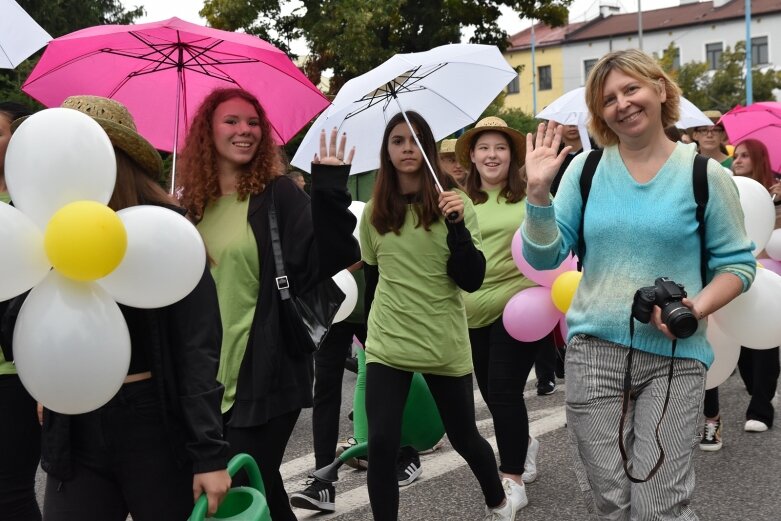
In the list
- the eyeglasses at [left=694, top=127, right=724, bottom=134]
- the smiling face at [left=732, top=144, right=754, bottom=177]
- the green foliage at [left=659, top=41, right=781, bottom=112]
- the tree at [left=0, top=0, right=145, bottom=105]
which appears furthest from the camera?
the green foliage at [left=659, top=41, right=781, bottom=112]

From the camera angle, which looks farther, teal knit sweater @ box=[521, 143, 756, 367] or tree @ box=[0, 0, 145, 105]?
tree @ box=[0, 0, 145, 105]

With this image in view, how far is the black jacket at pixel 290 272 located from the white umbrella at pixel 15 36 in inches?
67.1

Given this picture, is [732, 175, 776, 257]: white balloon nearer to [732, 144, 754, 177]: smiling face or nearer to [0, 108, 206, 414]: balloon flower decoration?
[732, 144, 754, 177]: smiling face

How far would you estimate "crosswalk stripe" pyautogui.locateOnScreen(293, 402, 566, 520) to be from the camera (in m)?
5.05

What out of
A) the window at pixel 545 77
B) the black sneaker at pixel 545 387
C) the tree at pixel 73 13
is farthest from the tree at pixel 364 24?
the window at pixel 545 77

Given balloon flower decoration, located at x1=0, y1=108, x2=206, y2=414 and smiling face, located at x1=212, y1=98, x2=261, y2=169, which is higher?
smiling face, located at x1=212, y1=98, x2=261, y2=169

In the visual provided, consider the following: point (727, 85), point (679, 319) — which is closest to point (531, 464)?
point (679, 319)

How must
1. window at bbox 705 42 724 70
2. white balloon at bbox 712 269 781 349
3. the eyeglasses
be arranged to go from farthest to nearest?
window at bbox 705 42 724 70, the eyeglasses, white balloon at bbox 712 269 781 349

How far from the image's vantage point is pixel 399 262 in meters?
4.42

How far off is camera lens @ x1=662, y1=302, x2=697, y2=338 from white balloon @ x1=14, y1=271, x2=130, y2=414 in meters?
1.56

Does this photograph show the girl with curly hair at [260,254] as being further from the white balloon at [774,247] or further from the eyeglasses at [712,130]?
the eyeglasses at [712,130]

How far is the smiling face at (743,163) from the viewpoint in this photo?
21.8 feet

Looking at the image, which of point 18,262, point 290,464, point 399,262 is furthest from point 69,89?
point 290,464

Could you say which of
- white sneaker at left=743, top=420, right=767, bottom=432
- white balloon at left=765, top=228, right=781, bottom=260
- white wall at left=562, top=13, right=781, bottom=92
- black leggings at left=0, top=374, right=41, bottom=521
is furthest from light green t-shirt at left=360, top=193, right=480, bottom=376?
white wall at left=562, top=13, right=781, bottom=92
